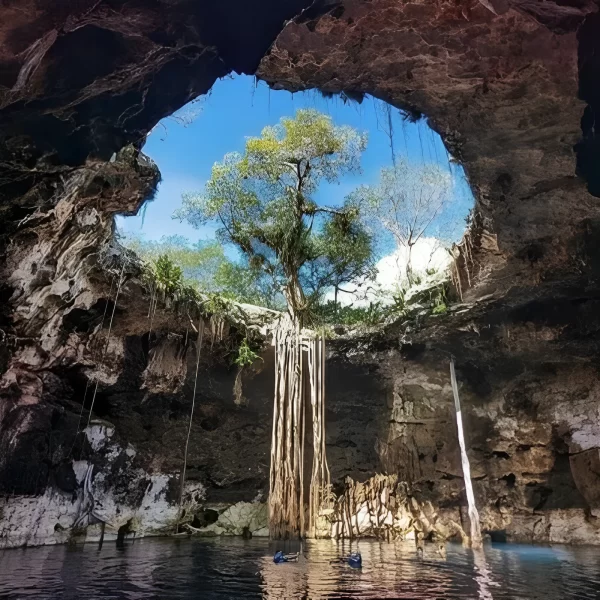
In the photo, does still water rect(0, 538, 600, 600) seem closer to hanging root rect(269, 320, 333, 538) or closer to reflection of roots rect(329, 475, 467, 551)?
hanging root rect(269, 320, 333, 538)

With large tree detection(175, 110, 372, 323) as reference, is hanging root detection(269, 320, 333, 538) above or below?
below

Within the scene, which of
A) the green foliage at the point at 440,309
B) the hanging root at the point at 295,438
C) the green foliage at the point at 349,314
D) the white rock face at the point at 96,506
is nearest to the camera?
the hanging root at the point at 295,438

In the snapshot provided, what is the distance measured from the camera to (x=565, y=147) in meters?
6.13

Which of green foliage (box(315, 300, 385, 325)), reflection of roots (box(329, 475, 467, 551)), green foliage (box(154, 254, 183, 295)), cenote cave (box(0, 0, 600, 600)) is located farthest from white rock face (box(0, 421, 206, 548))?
green foliage (box(315, 300, 385, 325))

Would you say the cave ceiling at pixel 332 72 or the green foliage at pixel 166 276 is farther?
the green foliage at pixel 166 276

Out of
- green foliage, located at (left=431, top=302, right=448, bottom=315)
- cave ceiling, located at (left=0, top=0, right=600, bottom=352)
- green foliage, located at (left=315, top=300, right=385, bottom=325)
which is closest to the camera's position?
cave ceiling, located at (left=0, top=0, right=600, bottom=352)

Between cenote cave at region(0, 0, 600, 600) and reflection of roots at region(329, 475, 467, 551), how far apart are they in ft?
0.24

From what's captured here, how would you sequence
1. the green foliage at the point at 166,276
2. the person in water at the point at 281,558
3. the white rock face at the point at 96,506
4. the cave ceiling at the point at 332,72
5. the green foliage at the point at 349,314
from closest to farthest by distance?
1. the cave ceiling at the point at 332,72
2. the person in water at the point at 281,558
3. the white rock face at the point at 96,506
4. the green foliage at the point at 166,276
5. the green foliage at the point at 349,314

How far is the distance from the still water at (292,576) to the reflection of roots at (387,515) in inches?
136

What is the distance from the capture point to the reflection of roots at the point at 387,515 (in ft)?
37.3

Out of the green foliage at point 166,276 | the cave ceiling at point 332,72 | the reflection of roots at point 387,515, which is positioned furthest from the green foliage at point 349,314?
the cave ceiling at point 332,72

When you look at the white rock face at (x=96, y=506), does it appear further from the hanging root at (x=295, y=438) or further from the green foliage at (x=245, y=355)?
the hanging root at (x=295, y=438)

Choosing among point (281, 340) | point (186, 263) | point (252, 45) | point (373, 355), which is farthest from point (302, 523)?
point (186, 263)

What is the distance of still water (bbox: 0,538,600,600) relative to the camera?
13.9ft
